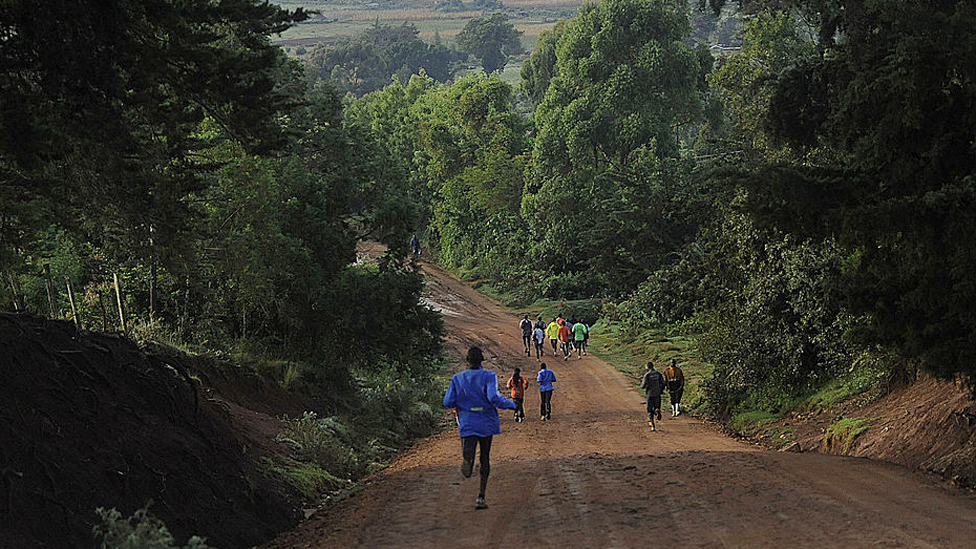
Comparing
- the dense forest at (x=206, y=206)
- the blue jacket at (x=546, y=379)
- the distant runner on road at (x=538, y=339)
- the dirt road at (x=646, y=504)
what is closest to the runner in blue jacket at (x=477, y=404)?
the dirt road at (x=646, y=504)

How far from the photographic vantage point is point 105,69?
10.1m

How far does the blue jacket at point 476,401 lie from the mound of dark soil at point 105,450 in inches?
98.5

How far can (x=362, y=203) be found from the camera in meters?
27.0

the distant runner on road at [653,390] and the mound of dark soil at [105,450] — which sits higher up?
the mound of dark soil at [105,450]

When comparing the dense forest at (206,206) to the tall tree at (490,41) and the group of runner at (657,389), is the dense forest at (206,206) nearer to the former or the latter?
the group of runner at (657,389)

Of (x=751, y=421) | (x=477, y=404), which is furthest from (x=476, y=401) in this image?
(x=751, y=421)

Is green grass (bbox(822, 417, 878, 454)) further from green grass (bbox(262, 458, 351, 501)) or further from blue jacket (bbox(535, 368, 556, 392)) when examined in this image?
green grass (bbox(262, 458, 351, 501))

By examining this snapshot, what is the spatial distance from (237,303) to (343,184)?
445 cm

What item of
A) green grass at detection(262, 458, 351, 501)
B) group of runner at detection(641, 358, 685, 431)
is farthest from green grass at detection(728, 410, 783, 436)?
green grass at detection(262, 458, 351, 501)

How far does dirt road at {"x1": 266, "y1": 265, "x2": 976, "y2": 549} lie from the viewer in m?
9.99

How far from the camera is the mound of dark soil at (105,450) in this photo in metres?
8.98

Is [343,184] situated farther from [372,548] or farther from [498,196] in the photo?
[498,196]

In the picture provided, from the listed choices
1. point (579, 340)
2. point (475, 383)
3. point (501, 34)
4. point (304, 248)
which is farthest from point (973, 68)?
point (501, 34)

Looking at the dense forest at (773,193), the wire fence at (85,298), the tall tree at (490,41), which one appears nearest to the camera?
the dense forest at (773,193)
